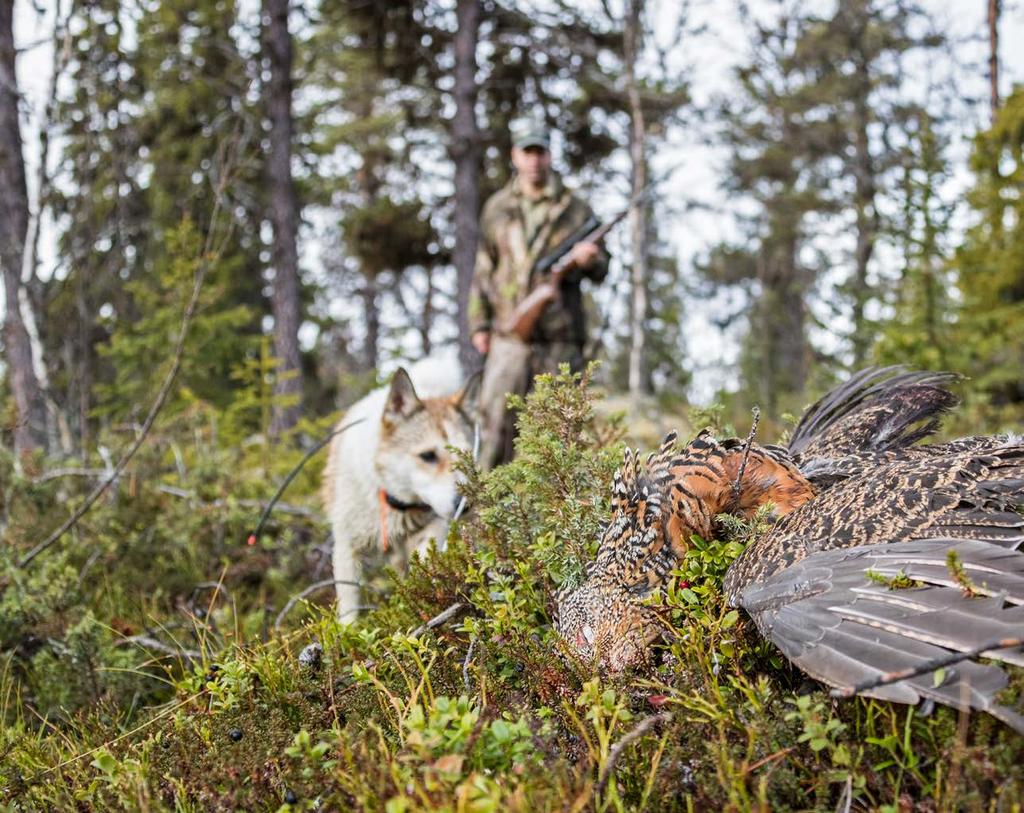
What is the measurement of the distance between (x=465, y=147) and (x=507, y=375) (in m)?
9.71

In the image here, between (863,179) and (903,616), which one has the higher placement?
(863,179)

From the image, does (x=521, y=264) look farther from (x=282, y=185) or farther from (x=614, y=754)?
(x=282, y=185)

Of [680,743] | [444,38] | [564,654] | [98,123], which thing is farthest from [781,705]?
[444,38]

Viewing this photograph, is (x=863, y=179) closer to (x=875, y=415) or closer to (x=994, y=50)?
(x=994, y=50)

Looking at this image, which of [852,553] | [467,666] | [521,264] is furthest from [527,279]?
[852,553]

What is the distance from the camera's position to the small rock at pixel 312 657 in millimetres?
3422

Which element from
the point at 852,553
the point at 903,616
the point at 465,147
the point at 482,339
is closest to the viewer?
the point at 903,616

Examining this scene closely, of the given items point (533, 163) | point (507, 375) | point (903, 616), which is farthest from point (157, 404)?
point (903, 616)

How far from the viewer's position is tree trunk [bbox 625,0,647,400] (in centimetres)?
1523

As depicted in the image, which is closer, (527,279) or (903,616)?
(903,616)

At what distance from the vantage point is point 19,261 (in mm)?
8156

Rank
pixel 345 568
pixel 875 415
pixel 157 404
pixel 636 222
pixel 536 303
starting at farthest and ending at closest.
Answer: pixel 636 222 → pixel 536 303 → pixel 345 568 → pixel 157 404 → pixel 875 415

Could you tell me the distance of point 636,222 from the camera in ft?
51.5

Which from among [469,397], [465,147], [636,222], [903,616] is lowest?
[903,616]
